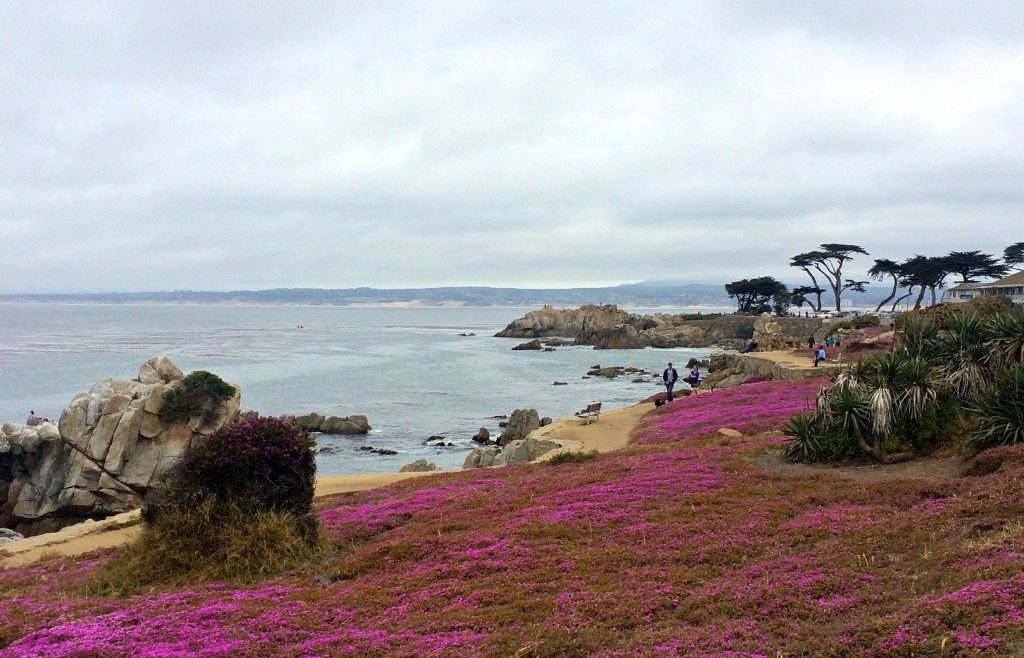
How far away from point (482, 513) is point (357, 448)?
2574 cm

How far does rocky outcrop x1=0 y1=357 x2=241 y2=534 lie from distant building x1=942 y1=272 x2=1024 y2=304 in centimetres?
5727

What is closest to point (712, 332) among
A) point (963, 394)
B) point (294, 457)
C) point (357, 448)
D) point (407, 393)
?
point (407, 393)

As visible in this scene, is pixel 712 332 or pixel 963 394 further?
pixel 712 332

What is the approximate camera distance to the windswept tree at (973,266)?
77.9 meters

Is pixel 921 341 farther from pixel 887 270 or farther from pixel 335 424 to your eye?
pixel 887 270

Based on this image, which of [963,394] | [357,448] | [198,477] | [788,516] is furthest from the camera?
[357,448]

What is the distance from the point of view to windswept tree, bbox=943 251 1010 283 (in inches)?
3066

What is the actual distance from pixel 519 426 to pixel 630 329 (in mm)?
74094

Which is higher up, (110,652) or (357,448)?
(110,652)

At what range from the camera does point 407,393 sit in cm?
5831

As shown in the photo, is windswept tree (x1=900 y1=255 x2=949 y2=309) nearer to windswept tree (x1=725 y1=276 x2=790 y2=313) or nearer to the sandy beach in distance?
windswept tree (x1=725 y1=276 x2=790 y2=313)

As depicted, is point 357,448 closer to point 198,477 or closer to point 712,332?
point 198,477

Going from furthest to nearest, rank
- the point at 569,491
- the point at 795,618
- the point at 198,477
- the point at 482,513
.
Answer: the point at 569,491 → the point at 482,513 → the point at 198,477 → the point at 795,618

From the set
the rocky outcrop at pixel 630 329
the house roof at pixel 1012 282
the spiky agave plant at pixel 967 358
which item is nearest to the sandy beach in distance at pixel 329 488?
the spiky agave plant at pixel 967 358
